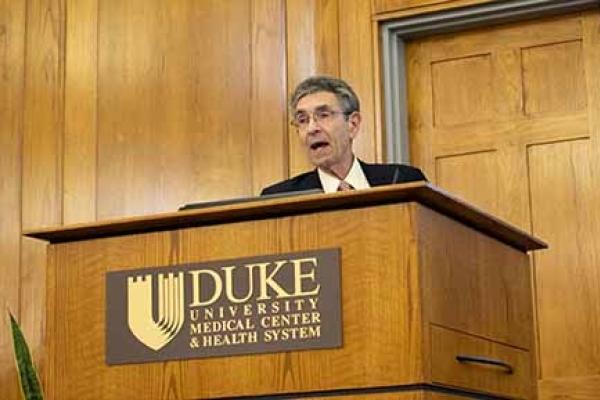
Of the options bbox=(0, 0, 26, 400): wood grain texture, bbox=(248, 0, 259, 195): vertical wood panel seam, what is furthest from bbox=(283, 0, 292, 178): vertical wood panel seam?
bbox=(0, 0, 26, 400): wood grain texture

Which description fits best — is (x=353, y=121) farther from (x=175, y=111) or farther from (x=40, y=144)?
(x=40, y=144)

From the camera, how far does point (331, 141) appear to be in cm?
364

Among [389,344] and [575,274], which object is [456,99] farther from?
[389,344]

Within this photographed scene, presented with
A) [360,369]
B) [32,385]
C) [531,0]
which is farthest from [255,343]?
[531,0]

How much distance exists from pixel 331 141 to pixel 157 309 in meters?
1.21

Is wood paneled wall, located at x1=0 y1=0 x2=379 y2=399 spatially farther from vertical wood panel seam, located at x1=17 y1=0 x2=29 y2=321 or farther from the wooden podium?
the wooden podium

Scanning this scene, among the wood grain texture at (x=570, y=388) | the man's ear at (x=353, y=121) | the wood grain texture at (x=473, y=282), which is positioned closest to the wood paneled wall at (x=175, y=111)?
the wood grain texture at (x=570, y=388)

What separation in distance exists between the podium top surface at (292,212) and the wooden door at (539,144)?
65.3 inches

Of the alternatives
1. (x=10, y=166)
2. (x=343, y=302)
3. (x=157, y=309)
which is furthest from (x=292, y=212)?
(x=10, y=166)

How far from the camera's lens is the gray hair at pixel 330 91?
3.70 meters

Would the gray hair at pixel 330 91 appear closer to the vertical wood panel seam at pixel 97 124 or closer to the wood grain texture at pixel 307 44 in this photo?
the wood grain texture at pixel 307 44

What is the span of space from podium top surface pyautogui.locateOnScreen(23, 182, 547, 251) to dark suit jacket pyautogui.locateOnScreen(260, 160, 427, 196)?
0.77 metres

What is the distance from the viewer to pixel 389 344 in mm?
2342

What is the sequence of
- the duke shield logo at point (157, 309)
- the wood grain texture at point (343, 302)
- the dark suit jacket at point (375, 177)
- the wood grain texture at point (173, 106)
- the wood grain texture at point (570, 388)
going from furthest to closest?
1. the wood grain texture at point (173, 106)
2. the wood grain texture at point (570, 388)
3. the dark suit jacket at point (375, 177)
4. the duke shield logo at point (157, 309)
5. the wood grain texture at point (343, 302)
